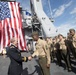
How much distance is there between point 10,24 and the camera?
603 inches

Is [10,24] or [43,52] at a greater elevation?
[10,24]

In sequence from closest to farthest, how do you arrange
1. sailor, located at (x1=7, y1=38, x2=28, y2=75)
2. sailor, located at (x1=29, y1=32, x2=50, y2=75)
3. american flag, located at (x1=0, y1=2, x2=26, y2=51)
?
sailor, located at (x1=7, y1=38, x2=28, y2=75), sailor, located at (x1=29, y1=32, x2=50, y2=75), american flag, located at (x1=0, y1=2, x2=26, y2=51)

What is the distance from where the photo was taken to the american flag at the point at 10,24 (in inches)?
583

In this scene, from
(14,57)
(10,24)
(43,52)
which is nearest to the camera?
(14,57)

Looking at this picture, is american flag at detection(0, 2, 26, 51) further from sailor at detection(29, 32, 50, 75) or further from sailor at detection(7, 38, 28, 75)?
sailor at detection(7, 38, 28, 75)

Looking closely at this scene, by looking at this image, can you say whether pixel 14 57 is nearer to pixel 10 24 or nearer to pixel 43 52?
pixel 43 52

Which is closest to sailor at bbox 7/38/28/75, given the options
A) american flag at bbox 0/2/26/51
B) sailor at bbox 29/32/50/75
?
sailor at bbox 29/32/50/75

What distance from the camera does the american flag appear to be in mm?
14805

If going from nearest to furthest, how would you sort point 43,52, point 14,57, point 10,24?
point 14,57
point 43,52
point 10,24

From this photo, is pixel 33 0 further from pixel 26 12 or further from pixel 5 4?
pixel 5 4

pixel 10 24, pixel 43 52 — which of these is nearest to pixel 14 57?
pixel 43 52

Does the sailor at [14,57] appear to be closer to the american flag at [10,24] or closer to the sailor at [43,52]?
the sailor at [43,52]

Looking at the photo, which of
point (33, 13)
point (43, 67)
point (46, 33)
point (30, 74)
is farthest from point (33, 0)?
A: point (43, 67)

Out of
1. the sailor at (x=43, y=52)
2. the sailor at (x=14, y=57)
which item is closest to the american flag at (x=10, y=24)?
the sailor at (x=43, y=52)
